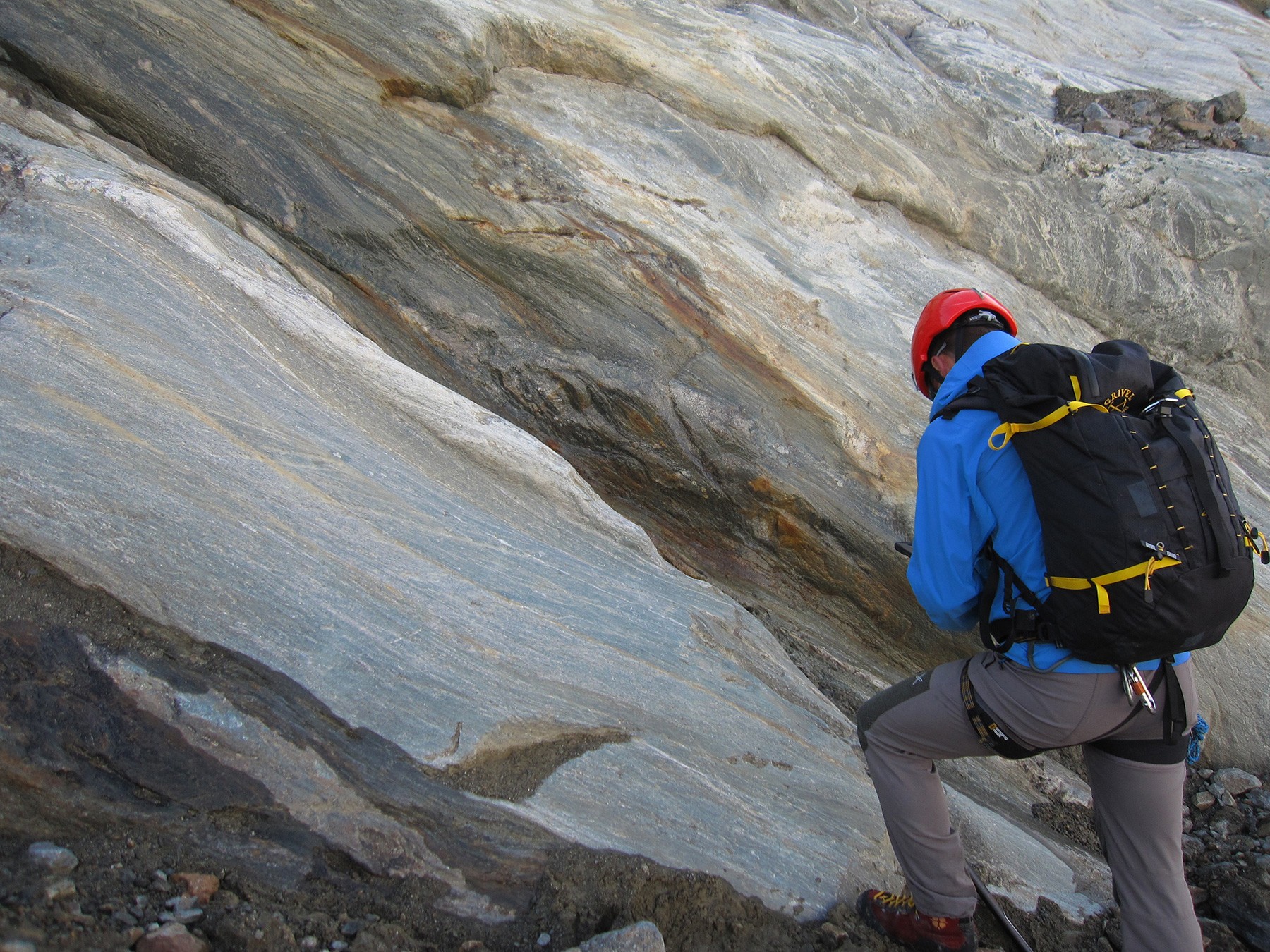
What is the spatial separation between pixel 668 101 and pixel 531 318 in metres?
3.04

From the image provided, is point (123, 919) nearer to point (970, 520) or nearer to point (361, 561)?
point (361, 561)

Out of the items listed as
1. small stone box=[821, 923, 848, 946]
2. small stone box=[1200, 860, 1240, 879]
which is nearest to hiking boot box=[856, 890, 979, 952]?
small stone box=[821, 923, 848, 946]

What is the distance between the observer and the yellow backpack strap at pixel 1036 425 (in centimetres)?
331

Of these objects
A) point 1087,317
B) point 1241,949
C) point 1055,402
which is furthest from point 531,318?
point 1087,317

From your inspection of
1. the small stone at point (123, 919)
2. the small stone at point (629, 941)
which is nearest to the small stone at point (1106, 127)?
the small stone at point (629, 941)

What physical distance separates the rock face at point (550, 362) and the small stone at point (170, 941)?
2.19ft

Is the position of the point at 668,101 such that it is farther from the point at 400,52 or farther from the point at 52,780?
the point at 52,780

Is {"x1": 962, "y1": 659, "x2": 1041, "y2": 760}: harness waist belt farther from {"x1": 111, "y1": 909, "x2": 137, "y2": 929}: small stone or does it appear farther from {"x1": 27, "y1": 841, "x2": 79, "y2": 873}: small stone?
{"x1": 27, "y1": 841, "x2": 79, "y2": 873}: small stone

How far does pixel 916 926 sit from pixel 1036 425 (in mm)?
2442

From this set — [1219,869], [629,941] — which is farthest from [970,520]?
[1219,869]

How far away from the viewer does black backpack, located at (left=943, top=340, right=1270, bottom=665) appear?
10.5 ft

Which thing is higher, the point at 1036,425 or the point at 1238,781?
the point at 1036,425

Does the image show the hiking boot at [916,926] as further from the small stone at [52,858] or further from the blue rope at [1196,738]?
the small stone at [52,858]

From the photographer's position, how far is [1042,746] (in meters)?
3.66
